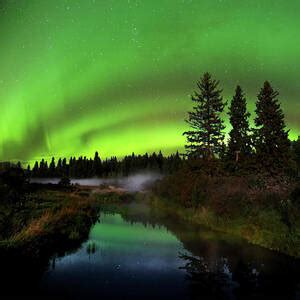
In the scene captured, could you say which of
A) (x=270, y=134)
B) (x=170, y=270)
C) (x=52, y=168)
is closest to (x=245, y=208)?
(x=170, y=270)

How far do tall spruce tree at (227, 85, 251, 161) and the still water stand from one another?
29205mm

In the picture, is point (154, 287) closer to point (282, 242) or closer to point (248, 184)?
point (282, 242)

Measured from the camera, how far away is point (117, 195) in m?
56.0

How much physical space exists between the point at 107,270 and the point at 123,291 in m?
2.73

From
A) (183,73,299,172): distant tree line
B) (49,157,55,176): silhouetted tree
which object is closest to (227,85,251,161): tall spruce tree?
(183,73,299,172): distant tree line

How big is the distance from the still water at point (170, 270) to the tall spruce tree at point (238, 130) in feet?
95.8

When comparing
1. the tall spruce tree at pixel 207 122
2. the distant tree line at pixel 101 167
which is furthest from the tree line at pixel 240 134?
the distant tree line at pixel 101 167

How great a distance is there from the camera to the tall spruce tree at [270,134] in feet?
144

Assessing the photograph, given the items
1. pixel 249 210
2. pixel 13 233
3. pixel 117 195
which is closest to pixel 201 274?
pixel 13 233

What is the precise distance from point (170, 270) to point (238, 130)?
1531 inches

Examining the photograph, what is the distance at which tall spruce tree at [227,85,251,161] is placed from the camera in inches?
1939

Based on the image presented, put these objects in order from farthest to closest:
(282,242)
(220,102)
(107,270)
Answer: (220,102)
(282,242)
(107,270)

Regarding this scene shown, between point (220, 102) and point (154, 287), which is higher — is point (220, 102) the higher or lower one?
the higher one

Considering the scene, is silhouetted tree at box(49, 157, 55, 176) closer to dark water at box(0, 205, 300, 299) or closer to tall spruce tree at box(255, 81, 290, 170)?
tall spruce tree at box(255, 81, 290, 170)
